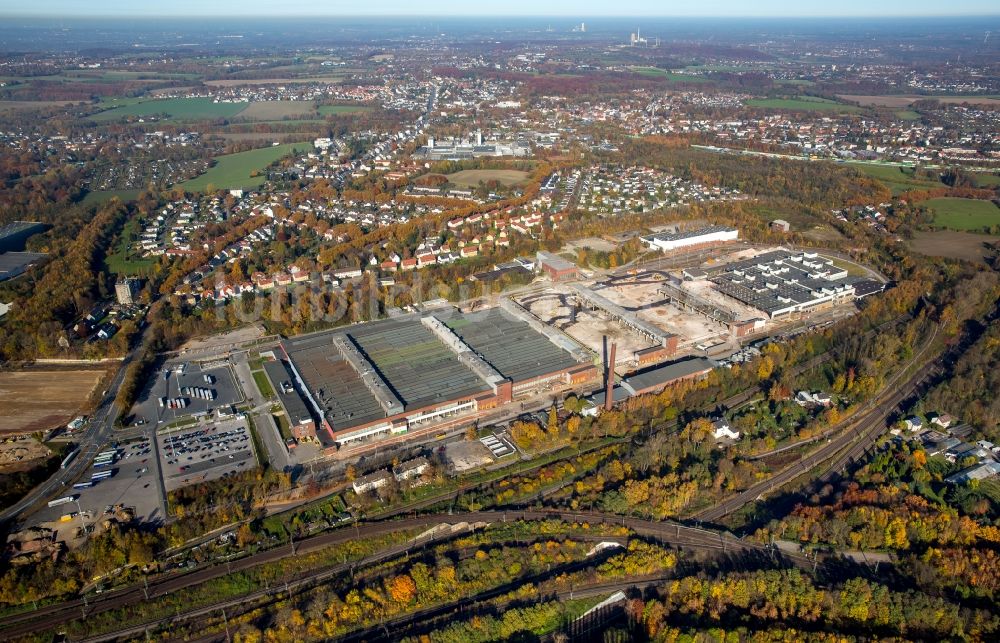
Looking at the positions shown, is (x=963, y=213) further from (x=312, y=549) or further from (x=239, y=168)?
(x=239, y=168)

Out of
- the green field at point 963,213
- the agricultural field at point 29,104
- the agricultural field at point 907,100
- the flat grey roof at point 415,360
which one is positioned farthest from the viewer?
the agricultural field at point 907,100

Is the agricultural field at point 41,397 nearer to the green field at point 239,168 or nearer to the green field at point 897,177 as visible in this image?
the green field at point 239,168

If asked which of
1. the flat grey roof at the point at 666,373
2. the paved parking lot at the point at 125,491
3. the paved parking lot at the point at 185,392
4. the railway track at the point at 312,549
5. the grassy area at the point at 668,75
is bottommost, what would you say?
the railway track at the point at 312,549

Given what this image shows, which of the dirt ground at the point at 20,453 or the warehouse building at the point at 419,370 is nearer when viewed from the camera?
the dirt ground at the point at 20,453

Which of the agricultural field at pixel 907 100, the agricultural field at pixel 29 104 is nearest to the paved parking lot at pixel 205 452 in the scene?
the agricultural field at pixel 29 104

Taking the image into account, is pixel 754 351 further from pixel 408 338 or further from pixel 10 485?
pixel 10 485

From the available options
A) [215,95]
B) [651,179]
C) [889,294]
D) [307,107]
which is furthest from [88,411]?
[215,95]
